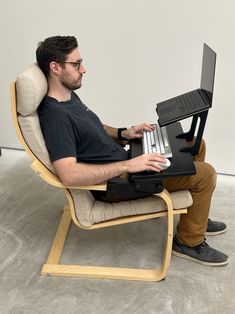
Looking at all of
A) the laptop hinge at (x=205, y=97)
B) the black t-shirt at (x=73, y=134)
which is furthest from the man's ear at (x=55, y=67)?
the laptop hinge at (x=205, y=97)

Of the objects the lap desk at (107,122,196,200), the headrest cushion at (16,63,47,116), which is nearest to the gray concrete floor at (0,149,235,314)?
the lap desk at (107,122,196,200)

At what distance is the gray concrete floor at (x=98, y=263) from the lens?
5.63ft

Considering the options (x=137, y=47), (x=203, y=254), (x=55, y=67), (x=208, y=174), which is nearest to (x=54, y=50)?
(x=55, y=67)

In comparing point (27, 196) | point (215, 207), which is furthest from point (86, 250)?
point (215, 207)

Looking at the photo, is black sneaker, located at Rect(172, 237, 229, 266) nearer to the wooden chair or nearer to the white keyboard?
the wooden chair

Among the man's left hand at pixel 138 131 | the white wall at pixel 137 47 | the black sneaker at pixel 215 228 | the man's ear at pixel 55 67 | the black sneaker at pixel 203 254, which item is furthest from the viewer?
the white wall at pixel 137 47

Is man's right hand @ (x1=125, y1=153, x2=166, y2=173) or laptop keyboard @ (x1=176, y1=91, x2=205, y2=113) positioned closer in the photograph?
man's right hand @ (x1=125, y1=153, x2=166, y2=173)

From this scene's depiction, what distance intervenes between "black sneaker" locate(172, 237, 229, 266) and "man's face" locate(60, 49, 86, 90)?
3.20ft

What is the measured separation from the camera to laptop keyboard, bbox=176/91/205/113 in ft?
5.70

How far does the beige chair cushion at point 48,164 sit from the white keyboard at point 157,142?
21 cm

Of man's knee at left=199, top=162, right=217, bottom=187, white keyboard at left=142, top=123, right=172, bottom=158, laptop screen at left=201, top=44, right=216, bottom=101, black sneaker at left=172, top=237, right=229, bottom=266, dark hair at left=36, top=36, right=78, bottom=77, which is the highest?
dark hair at left=36, top=36, right=78, bottom=77

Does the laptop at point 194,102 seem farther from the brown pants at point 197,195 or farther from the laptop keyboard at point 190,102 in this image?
the brown pants at point 197,195

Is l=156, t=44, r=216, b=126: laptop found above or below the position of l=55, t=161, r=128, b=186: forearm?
above

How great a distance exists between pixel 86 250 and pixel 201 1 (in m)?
1.66
